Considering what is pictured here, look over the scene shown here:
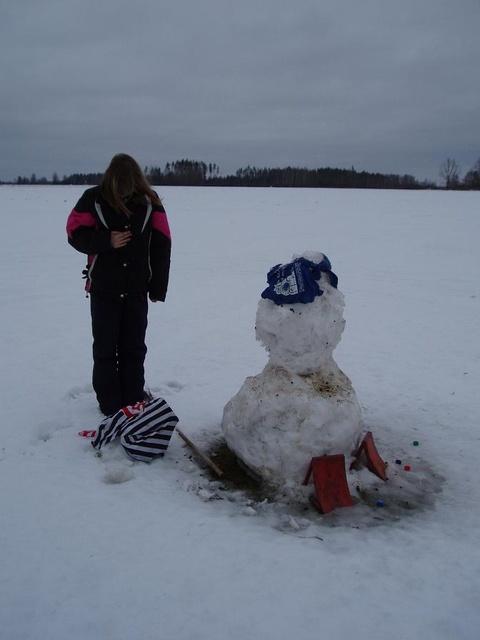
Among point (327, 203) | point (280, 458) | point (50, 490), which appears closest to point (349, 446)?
point (280, 458)

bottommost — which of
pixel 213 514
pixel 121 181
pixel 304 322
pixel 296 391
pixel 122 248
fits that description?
pixel 213 514

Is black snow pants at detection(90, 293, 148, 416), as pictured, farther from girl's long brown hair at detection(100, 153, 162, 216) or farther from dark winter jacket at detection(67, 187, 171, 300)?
girl's long brown hair at detection(100, 153, 162, 216)

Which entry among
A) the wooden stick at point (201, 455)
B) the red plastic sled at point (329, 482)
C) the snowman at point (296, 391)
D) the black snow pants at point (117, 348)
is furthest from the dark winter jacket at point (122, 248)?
the red plastic sled at point (329, 482)

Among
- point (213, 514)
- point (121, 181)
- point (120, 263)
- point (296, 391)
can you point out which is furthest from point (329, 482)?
point (121, 181)

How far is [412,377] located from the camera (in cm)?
584

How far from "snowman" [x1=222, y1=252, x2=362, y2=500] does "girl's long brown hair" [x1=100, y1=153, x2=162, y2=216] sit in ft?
4.26

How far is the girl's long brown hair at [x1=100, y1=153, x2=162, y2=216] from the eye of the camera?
3.97m

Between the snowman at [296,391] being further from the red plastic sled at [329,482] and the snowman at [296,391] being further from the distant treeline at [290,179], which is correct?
the distant treeline at [290,179]

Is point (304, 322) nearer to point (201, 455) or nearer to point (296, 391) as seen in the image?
point (296, 391)

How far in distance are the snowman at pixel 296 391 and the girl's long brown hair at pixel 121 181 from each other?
130 cm

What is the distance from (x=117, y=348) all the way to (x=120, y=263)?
802 mm

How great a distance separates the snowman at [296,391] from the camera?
3.46 meters

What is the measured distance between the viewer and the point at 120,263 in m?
4.14

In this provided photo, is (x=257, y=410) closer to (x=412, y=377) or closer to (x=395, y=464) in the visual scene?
(x=395, y=464)
